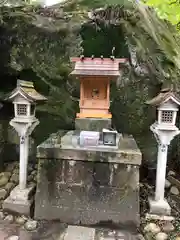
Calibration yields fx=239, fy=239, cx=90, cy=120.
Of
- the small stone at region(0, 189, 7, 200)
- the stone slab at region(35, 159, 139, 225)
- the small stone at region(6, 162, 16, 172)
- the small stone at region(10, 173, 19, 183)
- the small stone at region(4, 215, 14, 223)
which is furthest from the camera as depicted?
the small stone at region(6, 162, 16, 172)

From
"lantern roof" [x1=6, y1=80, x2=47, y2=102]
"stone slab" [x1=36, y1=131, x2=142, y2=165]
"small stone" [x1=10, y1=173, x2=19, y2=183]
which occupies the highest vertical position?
"lantern roof" [x1=6, y1=80, x2=47, y2=102]

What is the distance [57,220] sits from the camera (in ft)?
12.2

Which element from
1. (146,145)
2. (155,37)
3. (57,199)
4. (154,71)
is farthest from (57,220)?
(155,37)

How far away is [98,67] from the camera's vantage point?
406 cm

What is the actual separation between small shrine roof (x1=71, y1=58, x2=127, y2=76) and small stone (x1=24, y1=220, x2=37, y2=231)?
8.06ft

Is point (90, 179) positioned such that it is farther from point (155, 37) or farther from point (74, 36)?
point (155, 37)

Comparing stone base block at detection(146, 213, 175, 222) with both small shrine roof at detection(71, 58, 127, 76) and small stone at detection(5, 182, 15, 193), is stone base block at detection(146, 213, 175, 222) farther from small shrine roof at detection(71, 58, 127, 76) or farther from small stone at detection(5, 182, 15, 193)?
small stone at detection(5, 182, 15, 193)

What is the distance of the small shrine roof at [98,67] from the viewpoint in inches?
158

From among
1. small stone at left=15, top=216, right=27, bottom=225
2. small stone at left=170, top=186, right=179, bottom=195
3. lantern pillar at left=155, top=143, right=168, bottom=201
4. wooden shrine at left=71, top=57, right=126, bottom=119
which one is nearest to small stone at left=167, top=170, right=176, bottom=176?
small stone at left=170, top=186, right=179, bottom=195

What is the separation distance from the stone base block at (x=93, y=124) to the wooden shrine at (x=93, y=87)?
7 cm

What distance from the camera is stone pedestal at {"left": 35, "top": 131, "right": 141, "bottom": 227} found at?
3604mm

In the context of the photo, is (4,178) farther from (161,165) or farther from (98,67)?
(161,165)

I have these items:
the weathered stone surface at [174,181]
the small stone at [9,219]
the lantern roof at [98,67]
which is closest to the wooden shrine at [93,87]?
the lantern roof at [98,67]

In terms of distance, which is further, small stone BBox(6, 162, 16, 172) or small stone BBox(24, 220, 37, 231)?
small stone BBox(6, 162, 16, 172)
